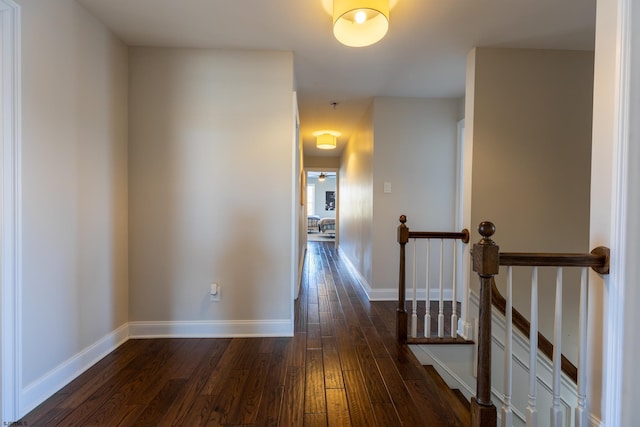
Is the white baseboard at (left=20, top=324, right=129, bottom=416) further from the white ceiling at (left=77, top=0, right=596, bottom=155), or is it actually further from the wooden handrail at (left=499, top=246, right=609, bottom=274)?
the wooden handrail at (left=499, top=246, right=609, bottom=274)

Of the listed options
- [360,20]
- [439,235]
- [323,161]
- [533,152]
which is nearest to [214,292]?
[439,235]

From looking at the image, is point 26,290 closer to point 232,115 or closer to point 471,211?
point 232,115

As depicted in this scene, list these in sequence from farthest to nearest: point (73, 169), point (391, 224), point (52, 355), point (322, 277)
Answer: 1. point (322, 277)
2. point (391, 224)
3. point (73, 169)
4. point (52, 355)

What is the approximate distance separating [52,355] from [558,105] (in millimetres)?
3904

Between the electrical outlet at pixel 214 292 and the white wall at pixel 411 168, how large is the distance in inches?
69.6

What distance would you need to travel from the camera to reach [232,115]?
90.8 inches

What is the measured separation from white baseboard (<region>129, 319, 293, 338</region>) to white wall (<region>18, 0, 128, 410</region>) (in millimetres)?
184

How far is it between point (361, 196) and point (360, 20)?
2627mm

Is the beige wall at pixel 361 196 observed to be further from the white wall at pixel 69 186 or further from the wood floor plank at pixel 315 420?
the white wall at pixel 69 186

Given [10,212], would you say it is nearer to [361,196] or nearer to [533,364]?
[533,364]

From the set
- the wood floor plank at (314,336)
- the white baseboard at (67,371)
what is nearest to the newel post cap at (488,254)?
the wood floor plank at (314,336)

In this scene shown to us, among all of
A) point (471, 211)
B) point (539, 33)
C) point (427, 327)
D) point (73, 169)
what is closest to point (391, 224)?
point (471, 211)

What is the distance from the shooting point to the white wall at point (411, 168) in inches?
131

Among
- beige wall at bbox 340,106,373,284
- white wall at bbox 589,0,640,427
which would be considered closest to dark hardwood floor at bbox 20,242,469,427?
white wall at bbox 589,0,640,427
